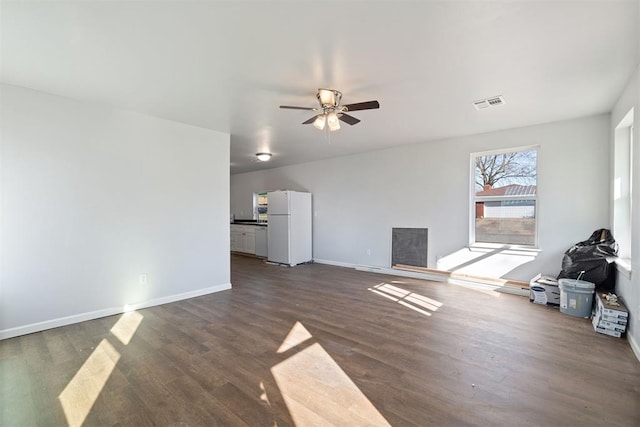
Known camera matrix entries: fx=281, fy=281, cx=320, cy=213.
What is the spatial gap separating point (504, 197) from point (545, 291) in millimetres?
1534

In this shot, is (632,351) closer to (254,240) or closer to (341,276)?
(341,276)

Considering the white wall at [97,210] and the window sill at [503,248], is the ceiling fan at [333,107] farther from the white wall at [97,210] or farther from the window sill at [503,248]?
the window sill at [503,248]

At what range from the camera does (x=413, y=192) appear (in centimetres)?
538

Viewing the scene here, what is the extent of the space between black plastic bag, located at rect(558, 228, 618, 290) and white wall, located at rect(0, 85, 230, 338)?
4855 millimetres

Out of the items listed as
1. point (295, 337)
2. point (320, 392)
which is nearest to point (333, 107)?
point (295, 337)

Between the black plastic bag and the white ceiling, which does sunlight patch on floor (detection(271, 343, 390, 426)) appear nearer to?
the white ceiling

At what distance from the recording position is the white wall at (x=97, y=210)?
2.81 metres

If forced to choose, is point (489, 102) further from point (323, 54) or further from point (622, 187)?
point (323, 54)

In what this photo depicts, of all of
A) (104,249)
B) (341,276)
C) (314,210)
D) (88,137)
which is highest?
(88,137)

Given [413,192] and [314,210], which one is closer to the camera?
[413,192]

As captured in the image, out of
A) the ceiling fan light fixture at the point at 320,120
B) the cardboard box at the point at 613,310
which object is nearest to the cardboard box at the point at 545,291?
the cardboard box at the point at 613,310

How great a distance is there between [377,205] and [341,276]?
5.44 ft

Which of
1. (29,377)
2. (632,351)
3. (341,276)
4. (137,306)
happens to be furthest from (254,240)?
(632,351)

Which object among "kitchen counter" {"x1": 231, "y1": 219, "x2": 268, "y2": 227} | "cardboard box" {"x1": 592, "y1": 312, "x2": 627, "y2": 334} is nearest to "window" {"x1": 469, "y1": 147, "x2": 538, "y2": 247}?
"cardboard box" {"x1": 592, "y1": 312, "x2": 627, "y2": 334}
